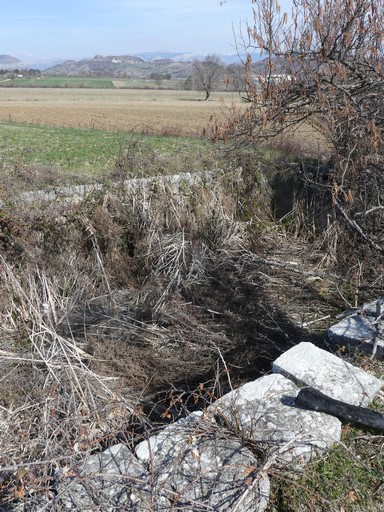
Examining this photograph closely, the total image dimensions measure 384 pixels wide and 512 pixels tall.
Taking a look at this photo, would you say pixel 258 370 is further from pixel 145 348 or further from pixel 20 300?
pixel 20 300

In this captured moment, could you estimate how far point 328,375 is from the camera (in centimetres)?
384

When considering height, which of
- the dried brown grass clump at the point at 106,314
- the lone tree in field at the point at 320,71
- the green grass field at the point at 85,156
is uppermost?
the lone tree in field at the point at 320,71

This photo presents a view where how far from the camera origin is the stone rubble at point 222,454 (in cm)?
273

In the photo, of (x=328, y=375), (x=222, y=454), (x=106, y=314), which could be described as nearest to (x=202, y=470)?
(x=222, y=454)

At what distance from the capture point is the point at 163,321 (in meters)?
6.53

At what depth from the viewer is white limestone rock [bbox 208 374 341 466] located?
3.11 metres

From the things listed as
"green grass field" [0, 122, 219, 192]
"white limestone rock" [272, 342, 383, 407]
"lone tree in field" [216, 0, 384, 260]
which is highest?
"lone tree in field" [216, 0, 384, 260]

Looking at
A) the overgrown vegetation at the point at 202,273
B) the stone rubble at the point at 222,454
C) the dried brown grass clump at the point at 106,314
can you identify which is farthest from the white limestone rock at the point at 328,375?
the dried brown grass clump at the point at 106,314

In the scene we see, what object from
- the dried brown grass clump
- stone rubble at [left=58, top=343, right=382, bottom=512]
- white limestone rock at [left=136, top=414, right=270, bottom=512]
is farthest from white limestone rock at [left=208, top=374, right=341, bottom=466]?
the dried brown grass clump

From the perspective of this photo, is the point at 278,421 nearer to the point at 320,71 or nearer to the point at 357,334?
the point at 357,334

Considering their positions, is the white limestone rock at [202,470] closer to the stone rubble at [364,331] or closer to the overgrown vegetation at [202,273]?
the overgrown vegetation at [202,273]

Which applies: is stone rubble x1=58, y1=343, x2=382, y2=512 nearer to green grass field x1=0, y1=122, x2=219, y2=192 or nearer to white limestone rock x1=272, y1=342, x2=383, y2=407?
white limestone rock x1=272, y1=342, x2=383, y2=407

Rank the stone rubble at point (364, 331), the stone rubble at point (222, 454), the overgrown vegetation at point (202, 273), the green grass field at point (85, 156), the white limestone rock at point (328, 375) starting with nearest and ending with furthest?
the stone rubble at point (222, 454), the overgrown vegetation at point (202, 273), the white limestone rock at point (328, 375), the stone rubble at point (364, 331), the green grass field at point (85, 156)

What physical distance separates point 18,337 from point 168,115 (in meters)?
36.7
